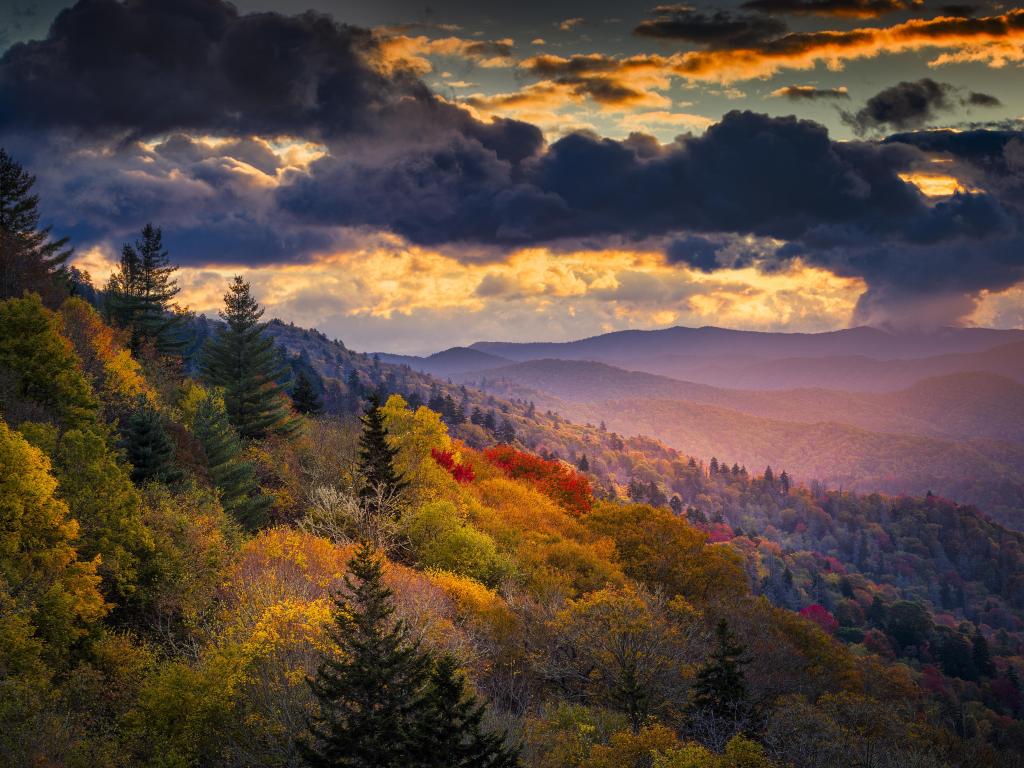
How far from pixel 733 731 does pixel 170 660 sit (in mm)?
26617

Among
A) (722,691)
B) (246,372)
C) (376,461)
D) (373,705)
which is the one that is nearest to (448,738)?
(373,705)

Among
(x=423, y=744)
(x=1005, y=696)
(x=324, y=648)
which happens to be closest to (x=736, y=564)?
(x=324, y=648)

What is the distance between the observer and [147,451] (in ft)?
143

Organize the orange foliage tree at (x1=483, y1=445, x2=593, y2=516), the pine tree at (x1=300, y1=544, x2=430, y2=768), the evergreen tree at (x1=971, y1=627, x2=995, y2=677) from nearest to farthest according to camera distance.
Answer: the pine tree at (x1=300, y1=544, x2=430, y2=768) → the orange foliage tree at (x1=483, y1=445, x2=593, y2=516) → the evergreen tree at (x1=971, y1=627, x2=995, y2=677)

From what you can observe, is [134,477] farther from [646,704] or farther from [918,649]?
[918,649]

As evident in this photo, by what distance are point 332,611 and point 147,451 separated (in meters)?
19.6

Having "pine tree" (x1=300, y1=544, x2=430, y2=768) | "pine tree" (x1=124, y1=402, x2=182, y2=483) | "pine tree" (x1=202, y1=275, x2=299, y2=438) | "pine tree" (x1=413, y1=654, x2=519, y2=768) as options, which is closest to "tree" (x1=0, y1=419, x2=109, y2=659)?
"pine tree" (x1=124, y1=402, x2=182, y2=483)

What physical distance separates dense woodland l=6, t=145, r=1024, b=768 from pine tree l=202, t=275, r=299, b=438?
504 mm

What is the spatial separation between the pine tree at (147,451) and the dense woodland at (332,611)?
4.7 inches

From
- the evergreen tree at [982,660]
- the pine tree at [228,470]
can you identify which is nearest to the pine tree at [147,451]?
the pine tree at [228,470]

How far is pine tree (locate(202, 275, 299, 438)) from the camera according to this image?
74.0m

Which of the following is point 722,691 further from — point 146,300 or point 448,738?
point 146,300

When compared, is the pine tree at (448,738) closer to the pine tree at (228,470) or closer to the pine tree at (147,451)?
the pine tree at (147,451)

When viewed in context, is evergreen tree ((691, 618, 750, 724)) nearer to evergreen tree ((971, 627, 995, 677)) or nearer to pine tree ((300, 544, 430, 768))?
pine tree ((300, 544, 430, 768))
